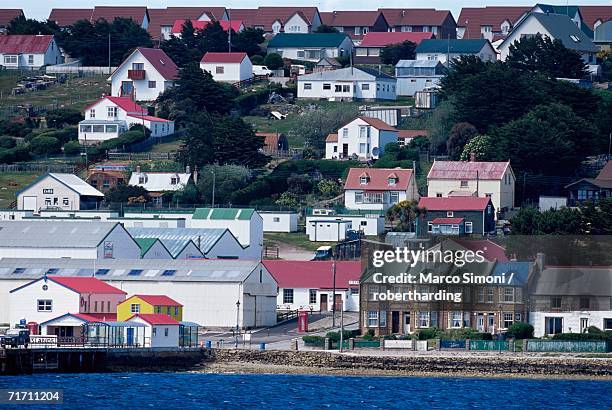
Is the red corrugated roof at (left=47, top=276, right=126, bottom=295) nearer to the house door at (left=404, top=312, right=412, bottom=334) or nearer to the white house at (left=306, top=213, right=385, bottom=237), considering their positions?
the house door at (left=404, top=312, right=412, bottom=334)

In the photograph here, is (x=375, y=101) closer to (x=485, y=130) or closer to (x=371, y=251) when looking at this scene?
(x=485, y=130)

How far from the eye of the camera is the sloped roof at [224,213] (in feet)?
338

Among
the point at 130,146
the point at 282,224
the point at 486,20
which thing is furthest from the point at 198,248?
the point at 486,20

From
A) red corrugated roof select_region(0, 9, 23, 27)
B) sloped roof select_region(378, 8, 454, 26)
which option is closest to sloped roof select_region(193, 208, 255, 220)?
sloped roof select_region(378, 8, 454, 26)

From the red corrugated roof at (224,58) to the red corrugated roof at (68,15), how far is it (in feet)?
102

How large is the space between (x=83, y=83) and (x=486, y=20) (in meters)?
39.6

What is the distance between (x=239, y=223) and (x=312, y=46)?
51339 millimetres

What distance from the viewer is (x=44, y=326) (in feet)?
259

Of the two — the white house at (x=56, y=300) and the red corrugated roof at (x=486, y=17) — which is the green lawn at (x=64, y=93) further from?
the white house at (x=56, y=300)

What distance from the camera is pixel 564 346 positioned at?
76750 mm

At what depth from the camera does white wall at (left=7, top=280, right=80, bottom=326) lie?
81.4 meters

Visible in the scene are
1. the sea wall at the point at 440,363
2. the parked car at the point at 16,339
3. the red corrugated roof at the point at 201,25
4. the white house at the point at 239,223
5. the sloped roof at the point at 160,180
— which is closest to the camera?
the parked car at the point at 16,339

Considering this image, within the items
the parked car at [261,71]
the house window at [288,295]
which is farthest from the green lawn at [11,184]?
the parked car at [261,71]

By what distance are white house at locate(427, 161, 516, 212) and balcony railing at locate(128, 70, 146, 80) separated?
31.3 metres
